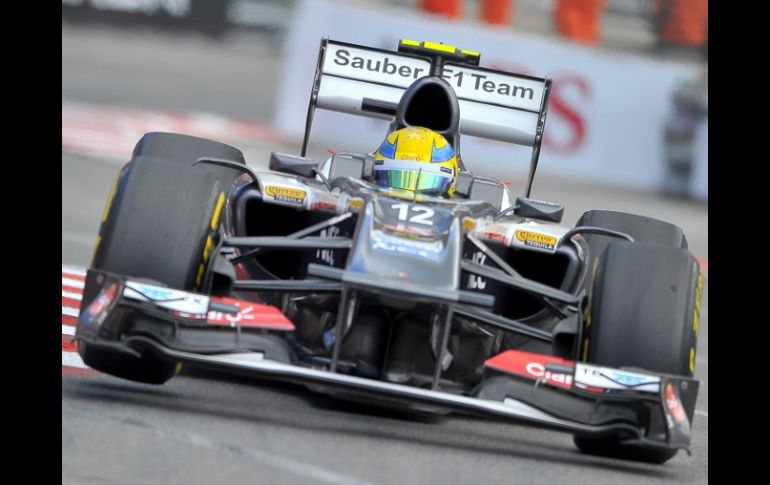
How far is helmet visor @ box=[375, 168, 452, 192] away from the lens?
8.58m

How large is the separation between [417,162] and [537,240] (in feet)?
3.13

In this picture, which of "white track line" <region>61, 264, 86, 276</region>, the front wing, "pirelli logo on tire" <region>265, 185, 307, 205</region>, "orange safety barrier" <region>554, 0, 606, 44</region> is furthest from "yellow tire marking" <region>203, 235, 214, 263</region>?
"orange safety barrier" <region>554, 0, 606, 44</region>

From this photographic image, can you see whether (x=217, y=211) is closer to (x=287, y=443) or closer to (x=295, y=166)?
(x=295, y=166)

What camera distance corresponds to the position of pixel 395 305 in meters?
7.03

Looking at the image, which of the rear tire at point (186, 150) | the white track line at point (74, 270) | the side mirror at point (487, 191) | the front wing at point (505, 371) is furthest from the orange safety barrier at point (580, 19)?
the front wing at point (505, 371)

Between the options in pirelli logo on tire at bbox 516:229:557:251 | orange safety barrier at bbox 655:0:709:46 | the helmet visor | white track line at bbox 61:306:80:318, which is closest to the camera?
pirelli logo on tire at bbox 516:229:557:251

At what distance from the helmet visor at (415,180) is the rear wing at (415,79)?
5.18 feet

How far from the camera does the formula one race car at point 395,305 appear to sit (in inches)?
269

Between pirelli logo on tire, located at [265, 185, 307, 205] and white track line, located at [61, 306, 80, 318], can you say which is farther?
white track line, located at [61, 306, 80, 318]

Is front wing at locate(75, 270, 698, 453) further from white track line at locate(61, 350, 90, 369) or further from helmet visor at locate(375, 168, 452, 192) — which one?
helmet visor at locate(375, 168, 452, 192)

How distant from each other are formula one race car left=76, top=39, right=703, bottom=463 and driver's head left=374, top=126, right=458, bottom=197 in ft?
1.17

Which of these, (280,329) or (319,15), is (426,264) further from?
(319,15)

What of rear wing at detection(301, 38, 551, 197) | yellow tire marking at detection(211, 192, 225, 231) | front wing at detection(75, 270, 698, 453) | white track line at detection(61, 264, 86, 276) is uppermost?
rear wing at detection(301, 38, 551, 197)

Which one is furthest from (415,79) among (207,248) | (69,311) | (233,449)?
(233,449)
